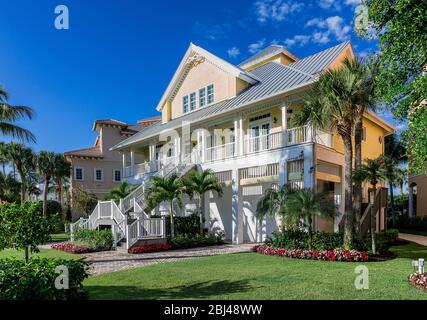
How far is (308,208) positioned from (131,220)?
30.8 feet

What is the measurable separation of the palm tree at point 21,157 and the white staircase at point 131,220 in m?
19.4

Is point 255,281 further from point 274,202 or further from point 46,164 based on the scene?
point 46,164

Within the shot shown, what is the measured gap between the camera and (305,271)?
10.7 meters

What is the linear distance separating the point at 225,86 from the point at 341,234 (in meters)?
13.1

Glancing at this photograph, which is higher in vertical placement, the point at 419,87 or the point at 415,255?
the point at 419,87

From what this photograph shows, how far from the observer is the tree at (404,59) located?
925cm

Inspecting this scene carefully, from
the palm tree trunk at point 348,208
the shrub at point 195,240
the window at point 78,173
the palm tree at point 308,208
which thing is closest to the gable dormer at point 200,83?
the shrub at point 195,240

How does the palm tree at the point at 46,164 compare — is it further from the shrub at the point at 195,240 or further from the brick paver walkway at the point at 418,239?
the brick paver walkway at the point at 418,239

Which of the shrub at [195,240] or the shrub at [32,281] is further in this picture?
the shrub at [195,240]

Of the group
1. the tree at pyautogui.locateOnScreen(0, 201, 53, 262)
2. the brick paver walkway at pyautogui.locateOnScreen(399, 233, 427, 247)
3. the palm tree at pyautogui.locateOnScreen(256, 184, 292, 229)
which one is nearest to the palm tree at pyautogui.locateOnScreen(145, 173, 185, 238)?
the palm tree at pyautogui.locateOnScreen(256, 184, 292, 229)

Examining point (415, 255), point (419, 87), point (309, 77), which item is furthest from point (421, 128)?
point (309, 77)
